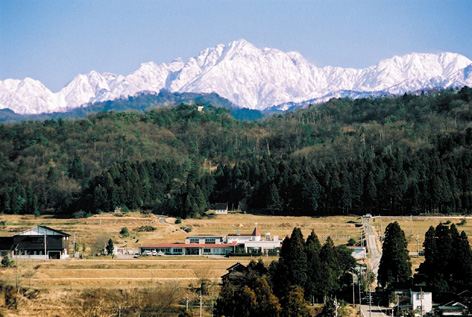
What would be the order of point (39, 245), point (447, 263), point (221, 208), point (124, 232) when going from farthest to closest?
point (221, 208), point (124, 232), point (39, 245), point (447, 263)

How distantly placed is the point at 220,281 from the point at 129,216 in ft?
101

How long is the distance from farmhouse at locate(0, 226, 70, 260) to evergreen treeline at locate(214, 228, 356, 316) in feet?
59.4

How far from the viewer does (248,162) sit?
90.2m

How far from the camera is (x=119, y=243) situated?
200 ft

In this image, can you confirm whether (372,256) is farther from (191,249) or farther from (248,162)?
(248,162)

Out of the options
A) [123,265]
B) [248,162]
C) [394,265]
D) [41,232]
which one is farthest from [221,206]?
[394,265]

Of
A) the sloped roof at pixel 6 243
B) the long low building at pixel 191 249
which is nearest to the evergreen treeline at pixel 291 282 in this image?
the long low building at pixel 191 249

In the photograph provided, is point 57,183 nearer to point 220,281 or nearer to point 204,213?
point 204,213

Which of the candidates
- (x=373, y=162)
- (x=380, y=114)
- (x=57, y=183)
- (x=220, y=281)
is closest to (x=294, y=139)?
(x=380, y=114)

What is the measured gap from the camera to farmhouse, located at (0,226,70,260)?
176ft

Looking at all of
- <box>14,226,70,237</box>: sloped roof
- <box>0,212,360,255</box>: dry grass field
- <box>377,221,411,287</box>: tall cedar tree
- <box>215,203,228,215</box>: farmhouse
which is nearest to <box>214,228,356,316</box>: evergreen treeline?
<box>377,221,411,287</box>: tall cedar tree

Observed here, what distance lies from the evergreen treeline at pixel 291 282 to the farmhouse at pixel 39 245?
59.4 feet

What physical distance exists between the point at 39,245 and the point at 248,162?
132ft

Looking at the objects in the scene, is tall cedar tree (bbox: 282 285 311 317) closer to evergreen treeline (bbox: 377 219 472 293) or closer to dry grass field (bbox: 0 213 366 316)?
dry grass field (bbox: 0 213 366 316)
